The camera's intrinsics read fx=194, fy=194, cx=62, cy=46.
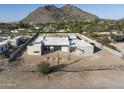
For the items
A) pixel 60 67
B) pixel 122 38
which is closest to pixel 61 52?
pixel 60 67

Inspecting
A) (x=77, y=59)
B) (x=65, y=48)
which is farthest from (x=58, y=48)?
(x=77, y=59)

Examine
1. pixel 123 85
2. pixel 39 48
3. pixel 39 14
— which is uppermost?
pixel 39 14

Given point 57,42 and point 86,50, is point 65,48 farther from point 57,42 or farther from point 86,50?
point 86,50

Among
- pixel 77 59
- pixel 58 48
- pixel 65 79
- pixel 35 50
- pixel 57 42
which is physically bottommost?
pixel 65 79

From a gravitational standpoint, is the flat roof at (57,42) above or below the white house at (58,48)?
above

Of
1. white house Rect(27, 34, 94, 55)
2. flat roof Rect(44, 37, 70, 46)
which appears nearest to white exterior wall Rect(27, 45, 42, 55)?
white house Rect(27, 34, 94, 55)

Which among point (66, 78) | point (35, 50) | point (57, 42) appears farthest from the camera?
point (57, 42)

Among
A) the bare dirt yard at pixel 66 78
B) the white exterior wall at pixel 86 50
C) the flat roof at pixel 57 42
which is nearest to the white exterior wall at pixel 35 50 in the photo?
the flat roof at pixel 57 42

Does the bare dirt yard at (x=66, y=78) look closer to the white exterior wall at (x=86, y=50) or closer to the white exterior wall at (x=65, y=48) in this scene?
the white exterior wall at (x=86, y=50)

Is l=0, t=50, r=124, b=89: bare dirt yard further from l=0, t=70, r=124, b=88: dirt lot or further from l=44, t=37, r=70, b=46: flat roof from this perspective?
l=44, t=37, r=70, b=46: flat roof

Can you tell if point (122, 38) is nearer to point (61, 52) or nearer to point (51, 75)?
point (61, 52)

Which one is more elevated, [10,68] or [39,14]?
[39,14]
